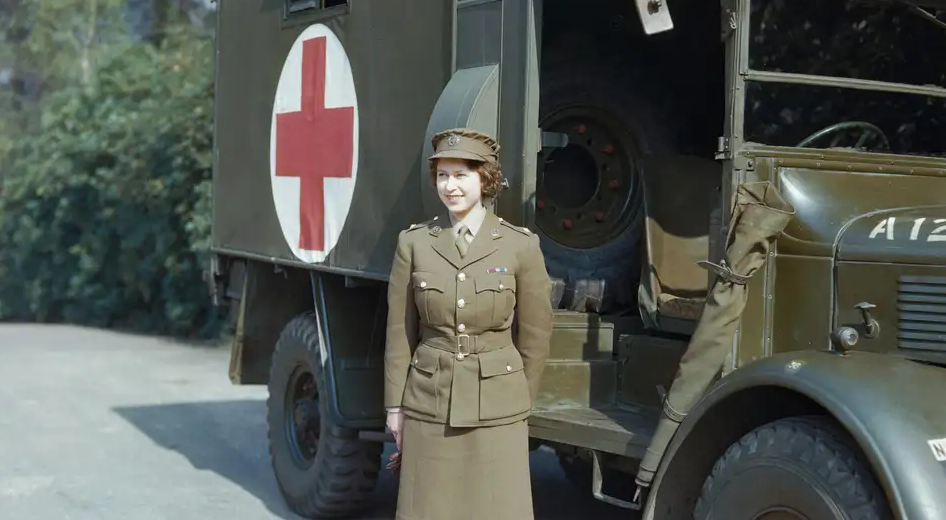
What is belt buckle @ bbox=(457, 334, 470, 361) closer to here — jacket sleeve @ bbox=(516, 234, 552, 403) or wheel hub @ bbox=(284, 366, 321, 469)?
jacket sleeve @ bbox=(516, 234, 552, 403)

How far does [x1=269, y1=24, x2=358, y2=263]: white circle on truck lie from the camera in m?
5.71

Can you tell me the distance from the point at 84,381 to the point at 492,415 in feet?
25.3

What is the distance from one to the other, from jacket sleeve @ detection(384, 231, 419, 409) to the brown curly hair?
11.3 inches

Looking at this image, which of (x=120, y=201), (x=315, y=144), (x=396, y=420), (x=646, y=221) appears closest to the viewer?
(x=396, y=420)

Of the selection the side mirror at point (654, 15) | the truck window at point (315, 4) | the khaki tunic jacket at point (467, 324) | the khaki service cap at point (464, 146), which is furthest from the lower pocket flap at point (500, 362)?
the truck window at point (315, 4)

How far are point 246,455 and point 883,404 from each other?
5.28 meters

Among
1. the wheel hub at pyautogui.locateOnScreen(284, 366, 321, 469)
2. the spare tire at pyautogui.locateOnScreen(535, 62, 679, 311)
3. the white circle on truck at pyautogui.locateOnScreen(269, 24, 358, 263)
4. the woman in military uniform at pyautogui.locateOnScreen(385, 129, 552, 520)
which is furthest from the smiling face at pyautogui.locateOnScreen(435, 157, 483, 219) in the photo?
the wheel hub at pyautogui.locateOnScreen(284, 366, 321, 469)

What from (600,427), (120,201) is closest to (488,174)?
(600,427)

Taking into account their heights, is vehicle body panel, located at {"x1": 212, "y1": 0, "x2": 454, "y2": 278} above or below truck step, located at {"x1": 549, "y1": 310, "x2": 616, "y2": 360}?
above

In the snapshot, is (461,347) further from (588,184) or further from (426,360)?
(588,184)

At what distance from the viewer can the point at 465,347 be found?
158 inches

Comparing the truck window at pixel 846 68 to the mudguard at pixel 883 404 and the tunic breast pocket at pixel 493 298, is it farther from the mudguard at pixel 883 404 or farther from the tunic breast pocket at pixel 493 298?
the mudguard at pixel 883 404

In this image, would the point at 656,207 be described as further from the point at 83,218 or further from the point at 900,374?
the point at 83,218

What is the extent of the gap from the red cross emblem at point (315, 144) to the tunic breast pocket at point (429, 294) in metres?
1.70
